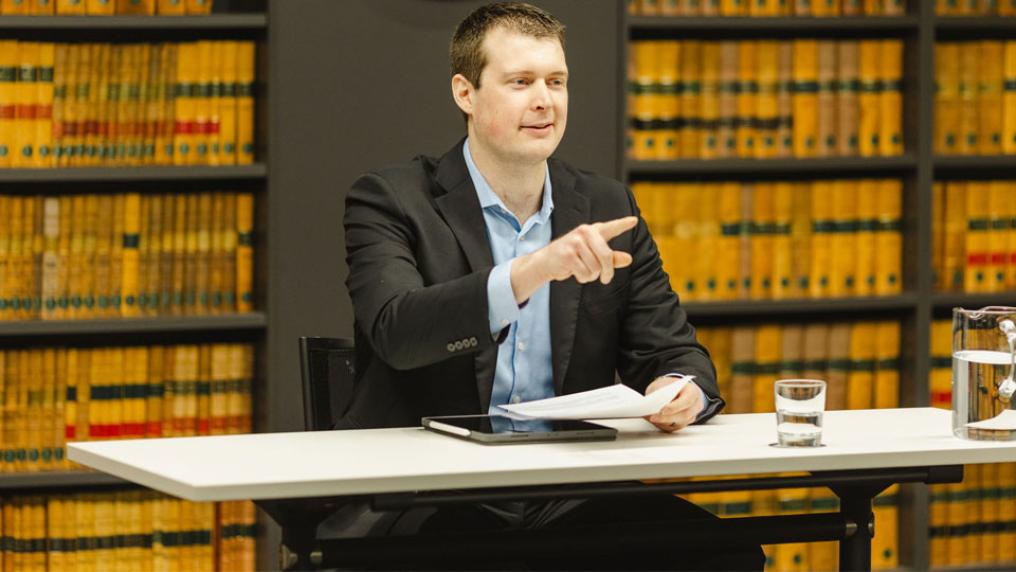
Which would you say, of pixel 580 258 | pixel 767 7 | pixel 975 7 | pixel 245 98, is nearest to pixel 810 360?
pixel 767 7

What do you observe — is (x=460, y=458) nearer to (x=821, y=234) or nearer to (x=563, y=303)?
(x=563, y=303)

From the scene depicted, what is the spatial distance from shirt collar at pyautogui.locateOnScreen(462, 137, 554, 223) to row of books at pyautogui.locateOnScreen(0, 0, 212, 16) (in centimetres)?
133

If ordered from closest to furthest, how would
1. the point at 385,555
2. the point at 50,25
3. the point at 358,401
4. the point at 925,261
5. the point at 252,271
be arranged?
1. the point at 385,555
2. the point at 358,401
3. the point at 50,25
4. the point at 252,271
5. the point at 925,261

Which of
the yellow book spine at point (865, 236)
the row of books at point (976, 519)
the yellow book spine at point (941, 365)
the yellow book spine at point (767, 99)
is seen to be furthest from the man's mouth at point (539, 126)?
the row of books at point (976, 519)

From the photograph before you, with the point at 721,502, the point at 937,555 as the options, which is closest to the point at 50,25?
the point at 721,502

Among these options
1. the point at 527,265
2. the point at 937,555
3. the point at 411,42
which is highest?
the point at 411,42

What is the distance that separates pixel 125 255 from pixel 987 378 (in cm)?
228

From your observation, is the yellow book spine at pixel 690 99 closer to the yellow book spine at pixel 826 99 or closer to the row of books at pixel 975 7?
the yellow book spine at pixel 826 99

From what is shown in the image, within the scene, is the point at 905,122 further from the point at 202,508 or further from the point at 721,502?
the point at 202,508

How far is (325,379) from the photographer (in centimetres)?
259

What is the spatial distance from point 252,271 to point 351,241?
1311 millimetres

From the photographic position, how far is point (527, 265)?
2.12 meters

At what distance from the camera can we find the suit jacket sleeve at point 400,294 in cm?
218

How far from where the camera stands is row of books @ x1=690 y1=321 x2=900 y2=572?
13.1 ft
